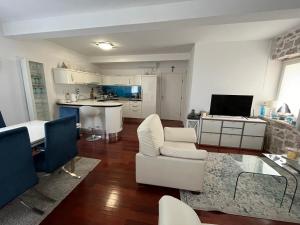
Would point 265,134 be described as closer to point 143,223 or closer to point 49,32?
point 143,223

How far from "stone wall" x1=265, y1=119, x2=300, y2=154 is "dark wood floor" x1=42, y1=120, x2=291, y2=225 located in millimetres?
1777

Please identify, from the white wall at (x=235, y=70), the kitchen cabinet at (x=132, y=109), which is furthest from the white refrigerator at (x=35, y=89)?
the white wall at (x=235, y=70)

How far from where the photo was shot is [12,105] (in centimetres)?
294

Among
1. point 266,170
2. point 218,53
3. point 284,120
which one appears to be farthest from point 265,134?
point 218,53

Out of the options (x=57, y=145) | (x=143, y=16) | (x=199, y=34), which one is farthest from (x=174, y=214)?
(x=199, y=34)

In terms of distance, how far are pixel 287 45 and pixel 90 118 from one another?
4.72m

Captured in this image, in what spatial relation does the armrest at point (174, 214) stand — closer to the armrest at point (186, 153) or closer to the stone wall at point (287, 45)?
the armrest at point (186, 153)

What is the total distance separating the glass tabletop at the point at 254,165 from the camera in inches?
71.0

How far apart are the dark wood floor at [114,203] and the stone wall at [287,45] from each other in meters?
2.90

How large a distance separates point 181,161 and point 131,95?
4627 millimetres

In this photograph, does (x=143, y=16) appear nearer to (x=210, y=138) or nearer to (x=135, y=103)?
(x=210, y=138)

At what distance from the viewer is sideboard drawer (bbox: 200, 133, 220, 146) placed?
3382 mm

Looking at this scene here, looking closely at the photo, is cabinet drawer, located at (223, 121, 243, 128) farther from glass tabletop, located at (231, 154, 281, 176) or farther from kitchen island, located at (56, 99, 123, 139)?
kitchen island, located at (56, 99, 123, 139)

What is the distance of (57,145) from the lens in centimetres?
175
